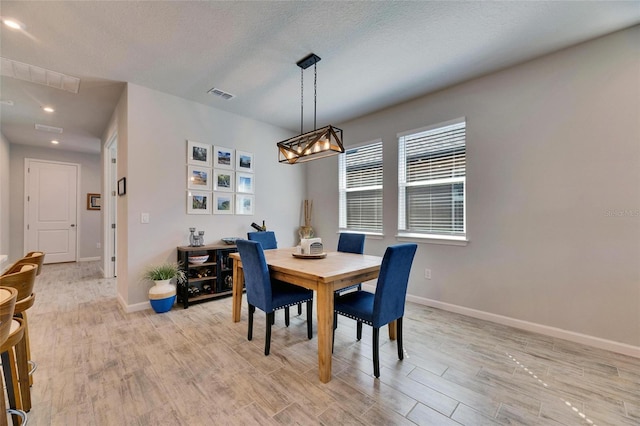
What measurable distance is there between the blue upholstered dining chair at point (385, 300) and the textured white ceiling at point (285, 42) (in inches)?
73.5

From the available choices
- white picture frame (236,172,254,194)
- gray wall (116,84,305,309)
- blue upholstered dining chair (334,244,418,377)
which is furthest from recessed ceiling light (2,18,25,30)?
blue upholstered dining chair (334,244,418,377)

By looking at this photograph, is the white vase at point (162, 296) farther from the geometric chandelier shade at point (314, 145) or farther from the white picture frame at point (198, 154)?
the geometric chandelier shade at point (314, 145)

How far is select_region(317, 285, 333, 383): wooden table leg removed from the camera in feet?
6.24

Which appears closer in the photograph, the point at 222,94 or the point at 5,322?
the point at 5,322

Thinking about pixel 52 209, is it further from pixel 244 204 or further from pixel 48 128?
pixel 244 204

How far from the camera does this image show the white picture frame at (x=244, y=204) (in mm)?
4285

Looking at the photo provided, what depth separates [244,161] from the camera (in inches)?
171

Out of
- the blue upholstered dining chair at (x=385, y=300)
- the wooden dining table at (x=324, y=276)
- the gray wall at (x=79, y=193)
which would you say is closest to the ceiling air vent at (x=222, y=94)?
the wooden dining table at (x=324, y=276)

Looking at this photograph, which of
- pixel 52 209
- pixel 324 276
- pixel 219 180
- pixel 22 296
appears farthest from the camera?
pixel 52 209

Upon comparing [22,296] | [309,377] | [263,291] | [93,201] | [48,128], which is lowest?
[309,377]

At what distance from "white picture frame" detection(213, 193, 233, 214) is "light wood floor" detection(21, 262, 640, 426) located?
1.66 meters

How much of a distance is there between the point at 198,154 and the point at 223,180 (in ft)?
1.66

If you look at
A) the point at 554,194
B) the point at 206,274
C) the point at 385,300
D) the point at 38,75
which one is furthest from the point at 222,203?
the point at 554,194

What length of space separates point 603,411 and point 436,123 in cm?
295
